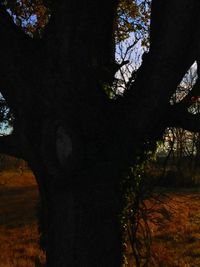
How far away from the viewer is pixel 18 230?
15273 millimetres

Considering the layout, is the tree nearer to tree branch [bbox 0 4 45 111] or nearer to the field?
tree branch [bbox 0 4 45 111]

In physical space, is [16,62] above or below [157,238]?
above

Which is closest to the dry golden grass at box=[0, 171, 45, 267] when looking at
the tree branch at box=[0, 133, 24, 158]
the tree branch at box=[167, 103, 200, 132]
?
the tree branch at box=[0, 133, 24, 158]

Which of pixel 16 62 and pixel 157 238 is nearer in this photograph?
pixel 16 62

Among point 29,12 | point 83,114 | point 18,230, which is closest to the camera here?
point 83,114

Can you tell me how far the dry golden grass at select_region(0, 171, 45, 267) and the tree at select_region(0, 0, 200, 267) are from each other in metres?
2.16

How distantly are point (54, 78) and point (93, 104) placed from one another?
48 cm

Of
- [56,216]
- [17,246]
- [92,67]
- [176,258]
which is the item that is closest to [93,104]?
[92,67]

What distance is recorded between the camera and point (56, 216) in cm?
476

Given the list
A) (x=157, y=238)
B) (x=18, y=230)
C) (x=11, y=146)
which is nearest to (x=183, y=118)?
(x=11, y=146)

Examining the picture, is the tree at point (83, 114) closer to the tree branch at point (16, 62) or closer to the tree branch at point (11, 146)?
the tree branch at point (16, 62)

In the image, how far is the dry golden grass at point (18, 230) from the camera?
10.3m

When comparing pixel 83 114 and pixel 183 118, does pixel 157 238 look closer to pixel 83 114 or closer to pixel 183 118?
pixel 183 118

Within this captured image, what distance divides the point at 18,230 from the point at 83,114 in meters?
11.6
